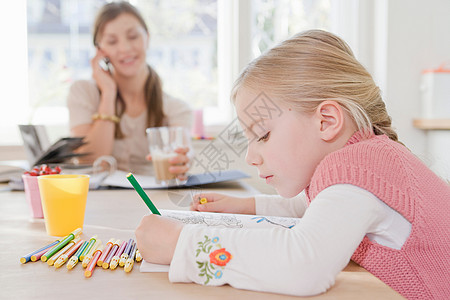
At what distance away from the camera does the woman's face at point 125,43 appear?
75.0 inches

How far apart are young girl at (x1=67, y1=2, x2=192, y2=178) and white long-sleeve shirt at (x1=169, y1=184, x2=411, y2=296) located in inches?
53.4

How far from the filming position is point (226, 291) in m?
0.46

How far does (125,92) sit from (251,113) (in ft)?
4.98

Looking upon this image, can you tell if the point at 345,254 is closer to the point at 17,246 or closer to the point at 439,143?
the point at 17,246

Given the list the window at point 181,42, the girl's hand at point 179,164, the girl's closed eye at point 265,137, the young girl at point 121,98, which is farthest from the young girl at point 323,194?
the window at point 181,42

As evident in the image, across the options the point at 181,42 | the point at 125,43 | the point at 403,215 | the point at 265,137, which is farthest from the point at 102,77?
the point at 403,215

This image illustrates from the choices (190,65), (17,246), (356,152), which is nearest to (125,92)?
(190,65)

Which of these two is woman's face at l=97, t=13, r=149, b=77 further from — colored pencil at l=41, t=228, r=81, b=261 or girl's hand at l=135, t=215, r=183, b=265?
girl's hand at l=135, t=215, r=183, b=265

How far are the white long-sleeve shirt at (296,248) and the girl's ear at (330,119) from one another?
5.4 inches

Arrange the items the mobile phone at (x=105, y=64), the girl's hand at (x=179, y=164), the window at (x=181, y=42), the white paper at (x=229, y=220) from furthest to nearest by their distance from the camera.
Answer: the window at (x=181, y=42) < the mobile phone at (x=105, y=64) < the girl's hand at (x=179, y=164) < the white paper at (x=229, y=220)

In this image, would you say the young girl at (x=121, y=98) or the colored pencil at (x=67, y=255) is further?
the young girl at (x=121, y=98)

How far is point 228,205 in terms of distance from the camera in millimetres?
878

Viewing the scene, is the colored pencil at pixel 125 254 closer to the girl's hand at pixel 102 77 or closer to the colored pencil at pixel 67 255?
the colored pencil at pixel 67 255

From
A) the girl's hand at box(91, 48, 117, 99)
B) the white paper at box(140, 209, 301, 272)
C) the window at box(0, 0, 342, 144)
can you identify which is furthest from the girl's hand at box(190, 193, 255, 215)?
the window at box(0, 0, 342, 144)
